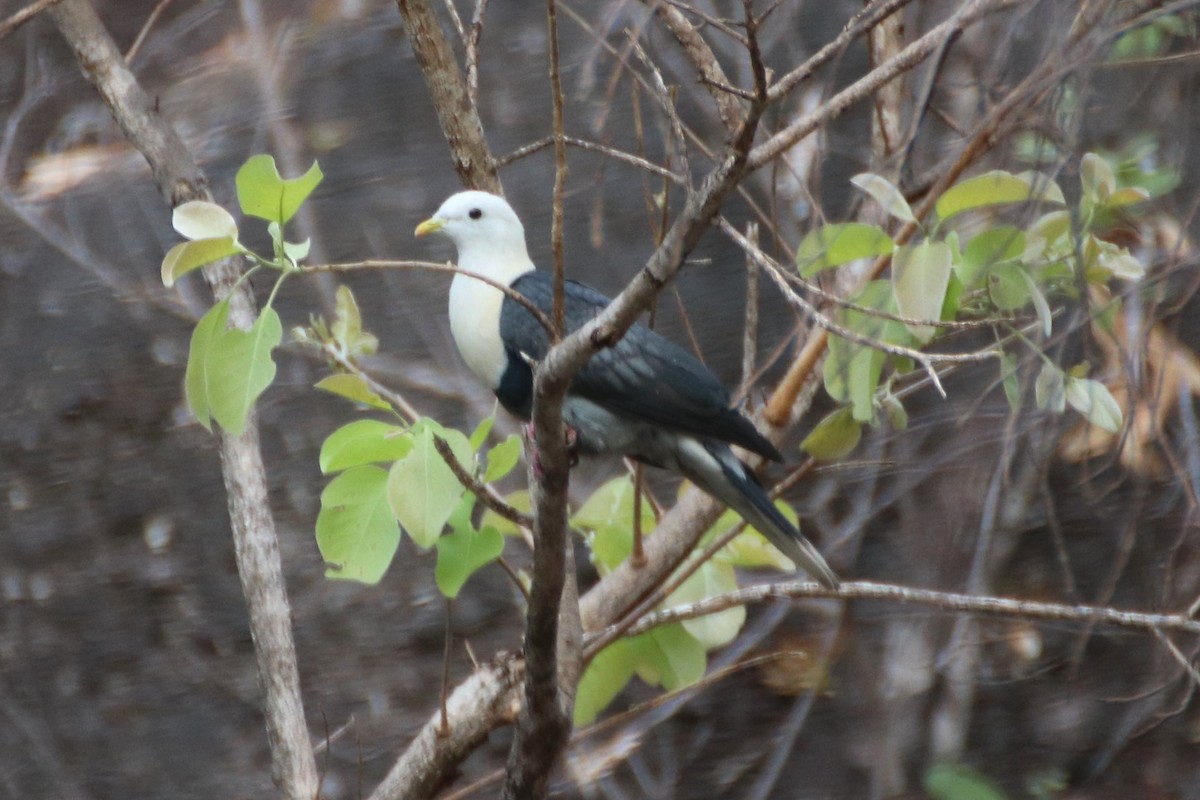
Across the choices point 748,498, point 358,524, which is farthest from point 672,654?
point 358,524

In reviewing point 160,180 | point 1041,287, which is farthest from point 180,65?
point 1041,287

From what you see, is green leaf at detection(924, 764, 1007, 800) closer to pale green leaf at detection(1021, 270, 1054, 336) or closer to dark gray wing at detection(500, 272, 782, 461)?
dark gray wing at detection(500, 272, 782, 461)

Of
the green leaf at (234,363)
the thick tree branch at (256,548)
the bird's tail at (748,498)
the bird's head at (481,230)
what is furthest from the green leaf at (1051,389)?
the thick tree branch at (256,548)

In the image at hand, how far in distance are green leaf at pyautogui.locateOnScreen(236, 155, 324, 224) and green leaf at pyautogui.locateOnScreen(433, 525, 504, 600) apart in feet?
2.06

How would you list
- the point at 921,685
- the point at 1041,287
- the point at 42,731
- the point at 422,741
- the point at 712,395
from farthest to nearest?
the point at 42,731 → the point at 921,685 → the point at 712,395 → the point at 422,741 → the point at 1041,287

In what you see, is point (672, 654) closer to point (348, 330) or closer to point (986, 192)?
point (348, 330)

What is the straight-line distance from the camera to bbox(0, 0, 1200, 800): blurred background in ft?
13.0

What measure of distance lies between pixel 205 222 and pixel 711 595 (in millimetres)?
1329

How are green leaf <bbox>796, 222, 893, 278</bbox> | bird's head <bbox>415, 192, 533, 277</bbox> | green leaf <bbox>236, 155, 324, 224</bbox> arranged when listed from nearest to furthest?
green leaf <bbox>236, 155, 324, 224</bbox>, green leaf <bbox>796, 222, 893, 278</bbox>, bird's head <bbox>415, 192, 533, 277</bbox>

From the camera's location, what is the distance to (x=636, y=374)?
2.64 meters

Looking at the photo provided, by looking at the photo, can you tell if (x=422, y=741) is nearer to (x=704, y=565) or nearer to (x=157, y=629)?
(x=704, y=565)

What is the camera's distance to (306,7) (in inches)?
181

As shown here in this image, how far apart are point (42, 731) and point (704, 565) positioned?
2705 mm

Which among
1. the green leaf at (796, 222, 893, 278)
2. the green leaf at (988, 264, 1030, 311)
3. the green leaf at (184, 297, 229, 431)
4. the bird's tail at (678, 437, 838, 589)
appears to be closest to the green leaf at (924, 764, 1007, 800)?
the bird's tail at (678, 437, 838, 589)
